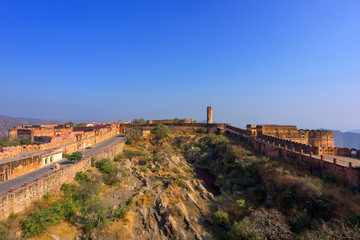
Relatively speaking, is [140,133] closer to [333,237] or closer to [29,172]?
[29,172]

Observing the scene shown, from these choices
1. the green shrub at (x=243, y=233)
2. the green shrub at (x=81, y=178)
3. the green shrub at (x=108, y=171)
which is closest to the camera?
the green shrub at (x=243, y=233)

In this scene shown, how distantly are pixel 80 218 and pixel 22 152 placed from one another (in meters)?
17.2

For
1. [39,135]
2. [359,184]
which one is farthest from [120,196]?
[39,135]

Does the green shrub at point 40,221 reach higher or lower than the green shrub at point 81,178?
lower

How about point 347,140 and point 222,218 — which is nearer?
point 222,218

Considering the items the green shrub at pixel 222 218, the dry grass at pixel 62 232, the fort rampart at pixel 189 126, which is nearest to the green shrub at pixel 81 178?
the dry grass at pixel 62 232

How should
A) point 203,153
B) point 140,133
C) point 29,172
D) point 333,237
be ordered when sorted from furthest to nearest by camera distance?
point 140,133 < point 203,153 < point 29,172 < point 333,237

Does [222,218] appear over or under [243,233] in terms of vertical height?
under

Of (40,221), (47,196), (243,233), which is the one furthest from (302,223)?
(47,196)

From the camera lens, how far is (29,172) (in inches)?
745

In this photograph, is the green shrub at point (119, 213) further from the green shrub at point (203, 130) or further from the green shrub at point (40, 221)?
the green shrub at point (203, 130)

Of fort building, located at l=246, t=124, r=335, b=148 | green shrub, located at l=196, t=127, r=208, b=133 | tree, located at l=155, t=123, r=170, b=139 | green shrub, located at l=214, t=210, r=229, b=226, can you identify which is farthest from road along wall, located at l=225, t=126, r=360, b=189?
tree, located at l=155, t=123, r=170, b=139

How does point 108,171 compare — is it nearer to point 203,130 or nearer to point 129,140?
point 129,140

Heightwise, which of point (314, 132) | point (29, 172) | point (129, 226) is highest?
point (314, 132)
